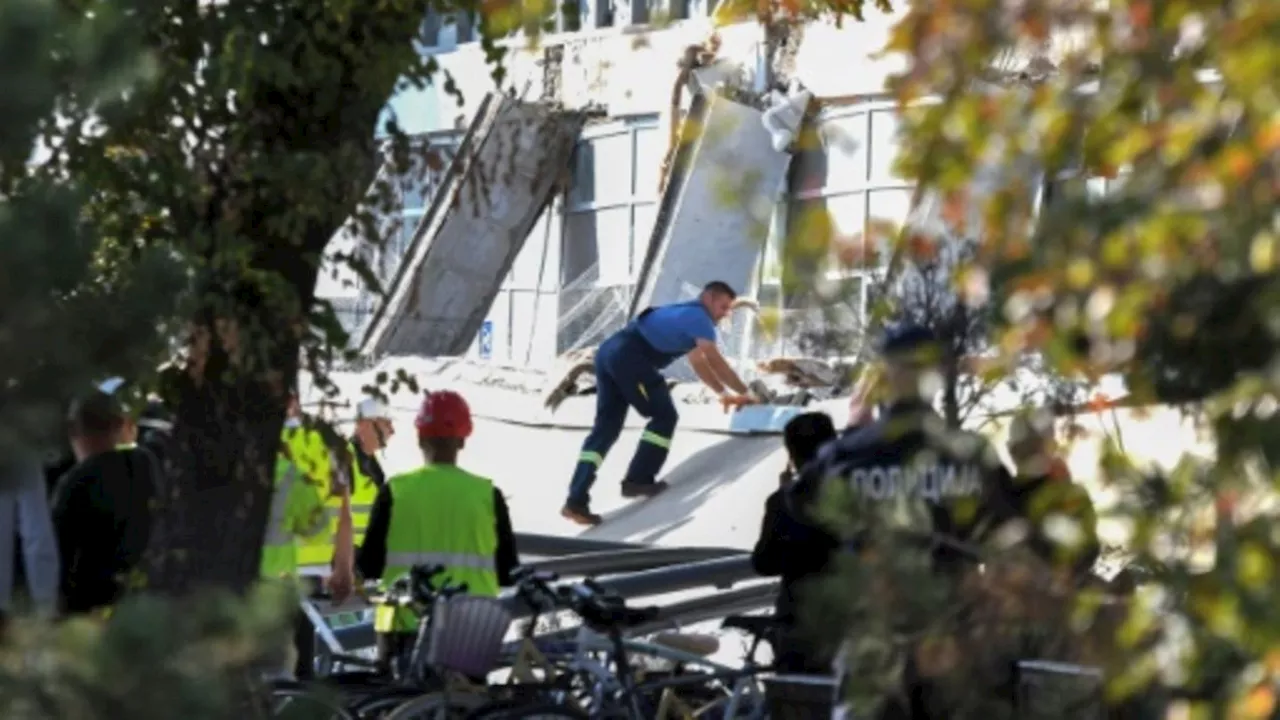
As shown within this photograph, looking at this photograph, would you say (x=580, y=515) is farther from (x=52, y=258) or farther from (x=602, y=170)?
(x=52, y=258)

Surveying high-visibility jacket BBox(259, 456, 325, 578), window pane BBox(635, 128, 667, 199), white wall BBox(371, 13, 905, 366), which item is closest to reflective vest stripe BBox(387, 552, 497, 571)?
high-visibility jacket BBox(259, 456, 325, 578)

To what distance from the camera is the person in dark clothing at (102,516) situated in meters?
8.65

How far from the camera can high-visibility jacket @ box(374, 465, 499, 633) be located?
1062 cm

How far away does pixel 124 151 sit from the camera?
28.7 feet

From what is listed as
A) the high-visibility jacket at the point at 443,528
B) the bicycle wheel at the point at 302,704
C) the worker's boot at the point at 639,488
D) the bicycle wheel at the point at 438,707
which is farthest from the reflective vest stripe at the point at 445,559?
the worker's boot at the point at 639,488

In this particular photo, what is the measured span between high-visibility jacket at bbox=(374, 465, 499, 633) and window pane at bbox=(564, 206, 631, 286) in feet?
62.6

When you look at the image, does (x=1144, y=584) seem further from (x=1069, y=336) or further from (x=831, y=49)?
(x=831, y=49)

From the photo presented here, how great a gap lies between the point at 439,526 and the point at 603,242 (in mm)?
20007

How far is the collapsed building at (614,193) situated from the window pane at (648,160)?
0.07ft

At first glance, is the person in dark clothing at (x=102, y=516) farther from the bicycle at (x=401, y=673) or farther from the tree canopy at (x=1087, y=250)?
the tree canopy at (x=1087, y=250)

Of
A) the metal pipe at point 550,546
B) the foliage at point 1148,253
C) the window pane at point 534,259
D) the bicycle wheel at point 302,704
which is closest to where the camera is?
the foliage at point 1148,253

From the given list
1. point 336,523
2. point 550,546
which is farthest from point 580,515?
point 336,523

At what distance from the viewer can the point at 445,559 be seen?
10680mm

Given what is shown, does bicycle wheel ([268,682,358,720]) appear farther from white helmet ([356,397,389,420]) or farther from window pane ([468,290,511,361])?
window pane ([468,290,511,361])
